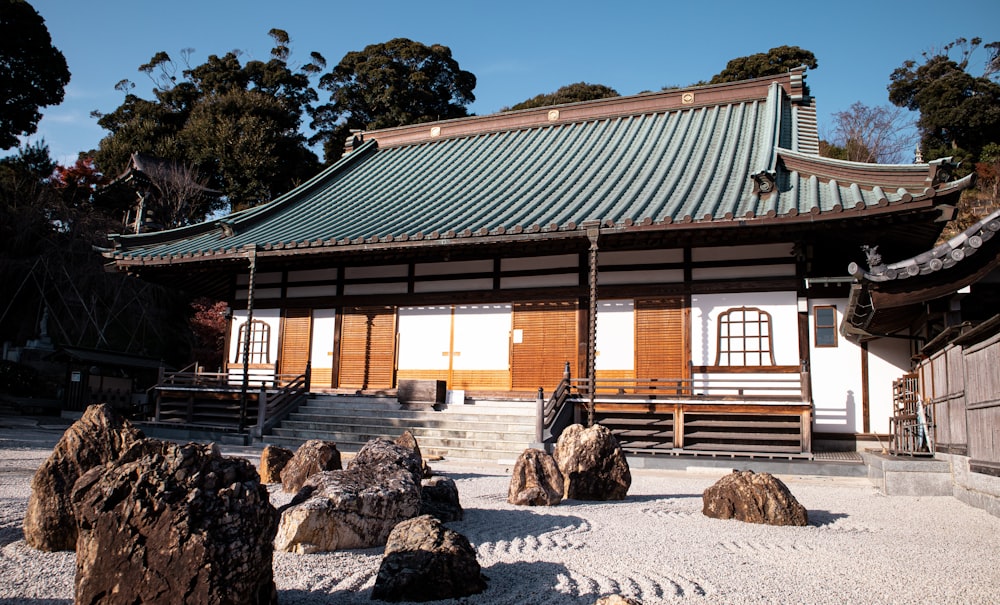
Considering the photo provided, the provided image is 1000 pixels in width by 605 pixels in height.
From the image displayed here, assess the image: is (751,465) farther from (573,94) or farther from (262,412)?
(573,94)

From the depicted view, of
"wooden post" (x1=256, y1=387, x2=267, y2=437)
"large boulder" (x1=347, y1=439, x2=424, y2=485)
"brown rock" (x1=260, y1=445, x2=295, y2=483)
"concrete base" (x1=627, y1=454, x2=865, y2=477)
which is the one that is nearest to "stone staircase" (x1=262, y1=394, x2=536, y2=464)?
"wooden post" (x1=256, y1=387, x2=267, y2=437)

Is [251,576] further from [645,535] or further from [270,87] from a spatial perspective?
[270,87]

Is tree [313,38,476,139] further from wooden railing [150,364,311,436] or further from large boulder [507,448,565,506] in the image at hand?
large boulder [507,448,565,506]

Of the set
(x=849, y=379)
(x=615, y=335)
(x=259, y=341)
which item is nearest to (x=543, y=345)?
(x=615, y=335)

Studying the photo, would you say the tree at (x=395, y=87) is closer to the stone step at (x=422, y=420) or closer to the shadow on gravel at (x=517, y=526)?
the stone step at (x=422, y=420)

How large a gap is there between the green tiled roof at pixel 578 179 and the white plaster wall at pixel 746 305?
1689 millimetres

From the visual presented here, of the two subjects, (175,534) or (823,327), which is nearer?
(175,534)

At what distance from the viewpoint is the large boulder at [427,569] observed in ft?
12.0

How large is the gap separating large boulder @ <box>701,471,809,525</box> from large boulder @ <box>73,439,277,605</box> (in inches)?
170

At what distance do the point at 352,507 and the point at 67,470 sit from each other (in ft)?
6.42

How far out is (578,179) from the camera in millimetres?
16469

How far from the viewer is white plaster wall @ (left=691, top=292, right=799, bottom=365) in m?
12.7

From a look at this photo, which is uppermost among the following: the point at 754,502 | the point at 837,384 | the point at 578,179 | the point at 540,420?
the point at 578,179

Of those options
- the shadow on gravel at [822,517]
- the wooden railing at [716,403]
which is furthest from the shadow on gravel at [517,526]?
the wooden railing at [716,403]
